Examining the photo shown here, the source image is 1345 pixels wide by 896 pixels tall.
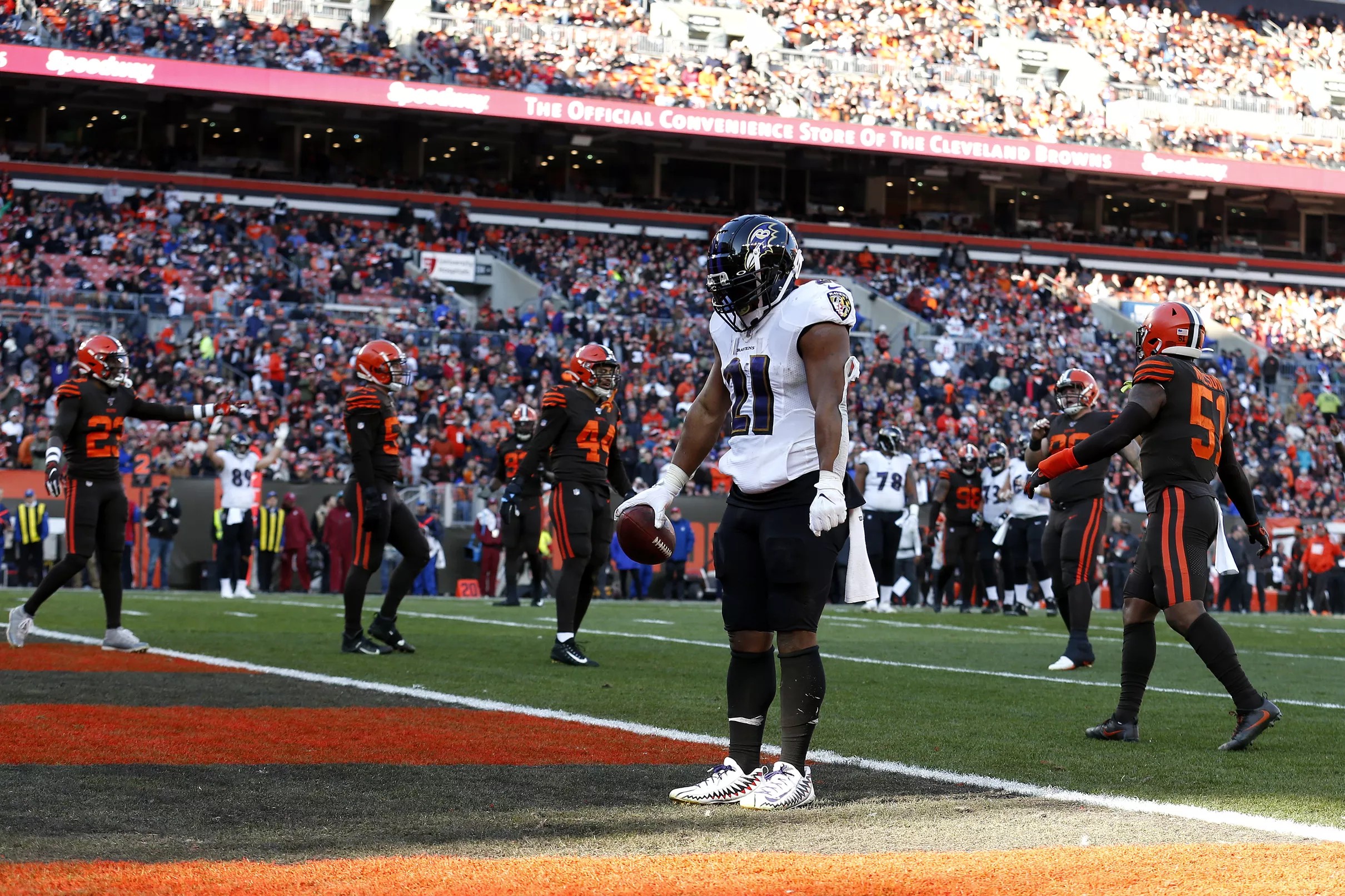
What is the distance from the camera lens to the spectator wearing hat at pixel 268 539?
68.6ft

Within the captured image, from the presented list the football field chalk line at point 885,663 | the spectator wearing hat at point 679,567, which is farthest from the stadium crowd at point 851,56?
the football field chalk line at point 885,663

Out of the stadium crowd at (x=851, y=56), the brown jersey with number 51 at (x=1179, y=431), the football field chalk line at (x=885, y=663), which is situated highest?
the stadium crowd at (x=851, y=56)

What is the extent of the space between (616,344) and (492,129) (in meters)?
11.2

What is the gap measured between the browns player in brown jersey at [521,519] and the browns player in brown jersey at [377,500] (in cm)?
542

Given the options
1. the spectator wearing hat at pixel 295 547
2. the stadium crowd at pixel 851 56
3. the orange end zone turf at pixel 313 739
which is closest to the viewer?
the orange end zone turf at pixel 313 739

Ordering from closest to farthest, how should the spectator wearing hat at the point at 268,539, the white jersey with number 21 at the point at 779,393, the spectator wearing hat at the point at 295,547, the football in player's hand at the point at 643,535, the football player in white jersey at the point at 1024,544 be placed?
the white jersey with number 21 at the point at 779,393 < the football in player's hand at the point at 643,535 < the football player in white jersey at the point at 1024,544 < the spectator wearing hat at the point at 268,539 < the spectator wearing hat at the point at 295,547

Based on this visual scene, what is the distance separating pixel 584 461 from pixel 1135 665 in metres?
4.25

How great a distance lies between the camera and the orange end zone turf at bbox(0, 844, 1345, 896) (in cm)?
369

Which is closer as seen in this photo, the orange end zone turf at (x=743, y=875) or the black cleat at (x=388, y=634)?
the orange end zone turf at (x=743, y=875)

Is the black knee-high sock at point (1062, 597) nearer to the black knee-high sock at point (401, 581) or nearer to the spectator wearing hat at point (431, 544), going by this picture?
the black knee-high sock at point (401, 581)

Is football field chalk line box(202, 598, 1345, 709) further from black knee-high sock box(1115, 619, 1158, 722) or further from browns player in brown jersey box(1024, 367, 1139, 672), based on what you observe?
black knee-high sock box(1115, 619, 1158, 722)

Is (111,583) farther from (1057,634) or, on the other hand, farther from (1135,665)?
(1057,634)

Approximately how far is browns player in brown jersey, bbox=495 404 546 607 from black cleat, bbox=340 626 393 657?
550cm

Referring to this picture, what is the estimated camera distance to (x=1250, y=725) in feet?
21.9
